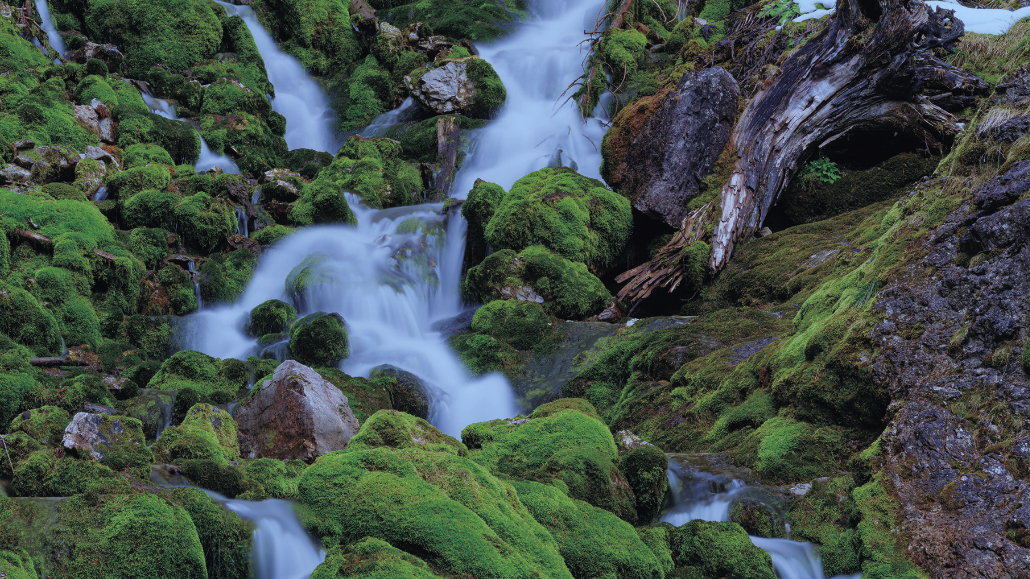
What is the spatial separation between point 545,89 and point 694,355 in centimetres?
1355

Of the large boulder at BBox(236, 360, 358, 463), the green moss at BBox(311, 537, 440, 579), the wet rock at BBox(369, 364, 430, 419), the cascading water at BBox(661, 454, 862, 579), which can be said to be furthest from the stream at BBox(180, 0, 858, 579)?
the large boulder at BBox(236, 360, 358, 463)

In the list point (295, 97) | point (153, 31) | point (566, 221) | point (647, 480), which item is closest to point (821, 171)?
point (566, 221)

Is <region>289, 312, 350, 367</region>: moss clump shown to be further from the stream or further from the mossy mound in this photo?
the mossy mound

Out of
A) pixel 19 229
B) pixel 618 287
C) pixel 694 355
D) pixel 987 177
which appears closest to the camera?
pixel 987 177

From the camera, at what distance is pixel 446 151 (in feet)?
58.0

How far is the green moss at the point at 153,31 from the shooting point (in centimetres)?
1906

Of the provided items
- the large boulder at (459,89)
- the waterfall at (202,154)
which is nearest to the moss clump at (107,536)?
the waterfall at (202,154)

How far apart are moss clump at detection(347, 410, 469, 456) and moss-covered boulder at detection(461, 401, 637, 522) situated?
1.25ft

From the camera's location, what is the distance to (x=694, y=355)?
832 centimetres

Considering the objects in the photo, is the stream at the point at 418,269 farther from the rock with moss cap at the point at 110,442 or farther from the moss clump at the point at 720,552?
the rock with moss cap at the point at 110,442

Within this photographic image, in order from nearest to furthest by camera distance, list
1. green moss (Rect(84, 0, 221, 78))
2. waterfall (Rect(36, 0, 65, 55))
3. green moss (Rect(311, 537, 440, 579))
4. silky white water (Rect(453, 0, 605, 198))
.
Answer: green moss (Rect(311, 537, 440, 579))
silky white water (Rect(453, 0, 605, 198))
waterfall (Rect(36, 0, 65, 55))
green moss (Rect(84, 0, 221, 78))

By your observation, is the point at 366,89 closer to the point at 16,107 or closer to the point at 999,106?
the point at 16,107

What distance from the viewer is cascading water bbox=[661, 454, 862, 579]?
4668 mm

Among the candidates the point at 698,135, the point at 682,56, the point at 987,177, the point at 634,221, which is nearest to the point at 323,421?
the point at 987,177
